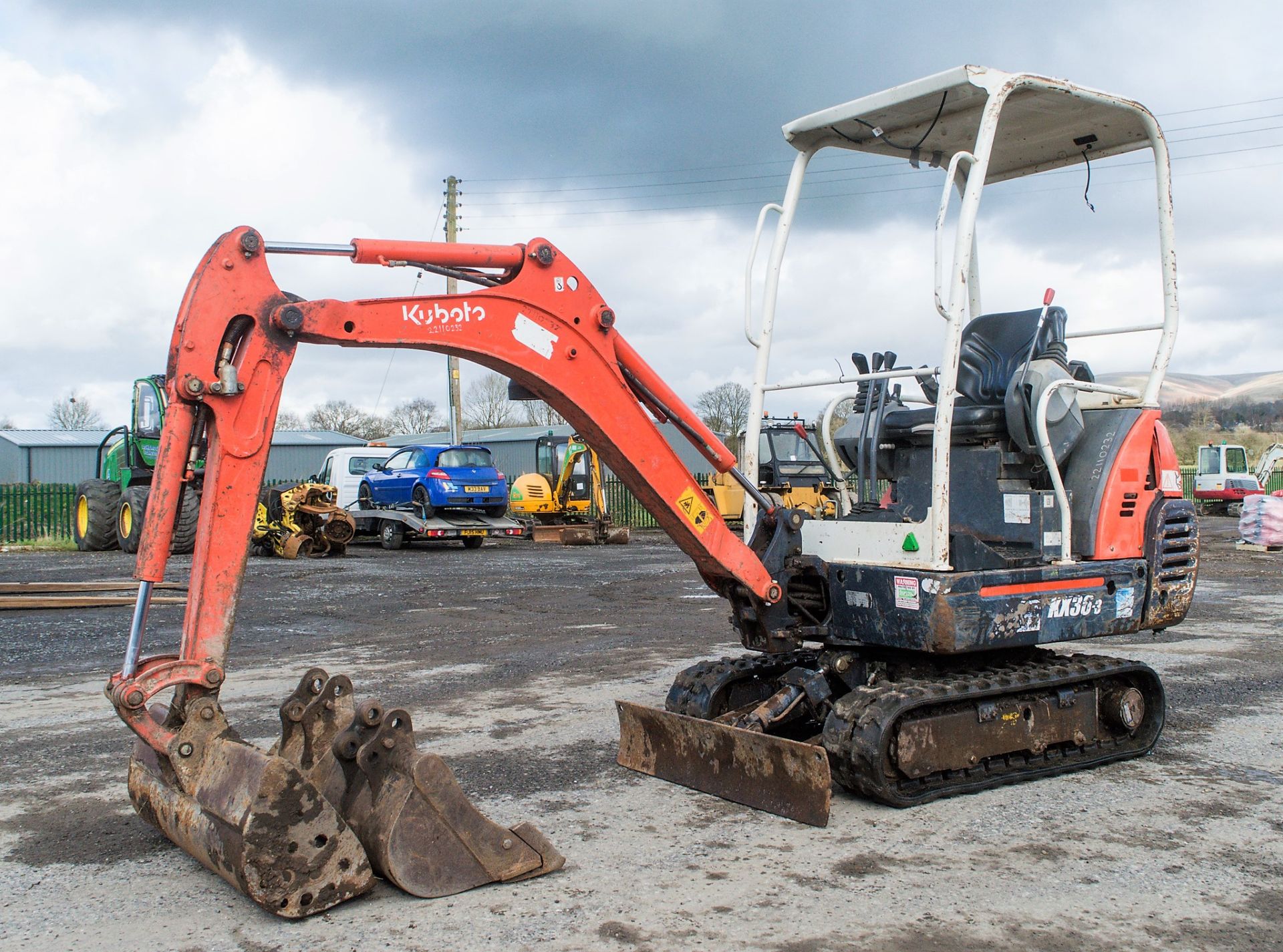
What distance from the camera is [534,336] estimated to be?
5.39 metres

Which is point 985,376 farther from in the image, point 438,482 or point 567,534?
point 567,534

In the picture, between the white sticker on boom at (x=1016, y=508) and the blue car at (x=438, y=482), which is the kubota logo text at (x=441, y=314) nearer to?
the white sticker on boom at (x=1016, y=508)

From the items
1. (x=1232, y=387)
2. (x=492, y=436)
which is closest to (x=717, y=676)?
(x=492, y=436)

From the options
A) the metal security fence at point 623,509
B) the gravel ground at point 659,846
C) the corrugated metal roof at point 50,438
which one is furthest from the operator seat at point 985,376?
the corrugated metal roof at point 50,438

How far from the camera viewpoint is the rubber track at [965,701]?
5.43 meters

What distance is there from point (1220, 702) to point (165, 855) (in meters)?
6.82

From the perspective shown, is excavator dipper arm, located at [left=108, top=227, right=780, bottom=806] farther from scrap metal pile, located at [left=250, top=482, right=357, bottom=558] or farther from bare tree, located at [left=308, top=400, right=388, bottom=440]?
bare tree, located at [left=308, top=400, right=388, bottom=440]

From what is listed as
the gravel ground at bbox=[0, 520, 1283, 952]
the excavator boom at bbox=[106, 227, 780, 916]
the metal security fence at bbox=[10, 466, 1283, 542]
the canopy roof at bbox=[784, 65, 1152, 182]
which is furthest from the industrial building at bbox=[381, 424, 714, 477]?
the excavator boom at bbox=[106, 227, 780, 916]

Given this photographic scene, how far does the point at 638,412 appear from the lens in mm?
5727

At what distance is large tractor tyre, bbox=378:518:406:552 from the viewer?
24.8 metres

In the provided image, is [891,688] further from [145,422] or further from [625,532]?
[625,532]

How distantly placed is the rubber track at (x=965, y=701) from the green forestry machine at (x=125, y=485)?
56.6 ft

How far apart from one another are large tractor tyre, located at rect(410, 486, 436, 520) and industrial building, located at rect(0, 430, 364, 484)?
1294 inches

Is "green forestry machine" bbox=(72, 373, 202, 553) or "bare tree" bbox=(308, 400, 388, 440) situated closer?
"green forestry machine" bbox=(72, 373, 202, 553)
